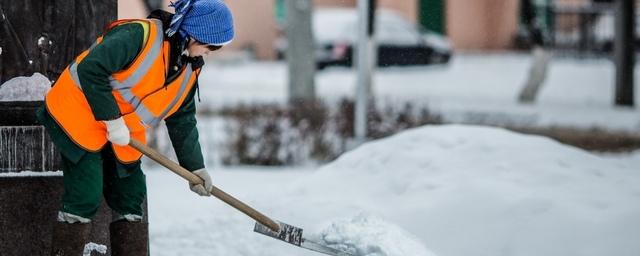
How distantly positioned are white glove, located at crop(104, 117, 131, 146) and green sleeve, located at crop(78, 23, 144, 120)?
0.02m

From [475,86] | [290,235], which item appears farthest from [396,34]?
[290,235]

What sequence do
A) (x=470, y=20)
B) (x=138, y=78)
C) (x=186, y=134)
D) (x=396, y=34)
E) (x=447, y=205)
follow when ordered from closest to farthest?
(x=138, y=78)
(x=186, y=134)
(x=447, y=205)
(x=396, y=34)
(x=470, y=20)

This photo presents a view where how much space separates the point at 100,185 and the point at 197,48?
0.62 meters

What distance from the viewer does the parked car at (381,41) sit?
73.6ft

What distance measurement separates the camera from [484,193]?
5875mm

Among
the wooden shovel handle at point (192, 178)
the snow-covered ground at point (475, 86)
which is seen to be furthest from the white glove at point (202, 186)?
the snow-covered ground at point (475, 86)

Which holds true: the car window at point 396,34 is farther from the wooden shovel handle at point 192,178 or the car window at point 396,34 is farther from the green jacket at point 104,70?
the green jacket at point 104,70

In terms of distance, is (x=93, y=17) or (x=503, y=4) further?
(x=503, y=4)

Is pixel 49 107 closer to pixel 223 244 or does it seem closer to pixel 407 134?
pixel 223 244

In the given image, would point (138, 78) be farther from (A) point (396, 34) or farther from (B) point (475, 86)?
(A) point (396, 34)

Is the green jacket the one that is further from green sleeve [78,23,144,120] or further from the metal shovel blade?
the metal shovel blade

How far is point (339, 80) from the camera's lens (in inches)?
842

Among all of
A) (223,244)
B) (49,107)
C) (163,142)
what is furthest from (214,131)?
(49,107)

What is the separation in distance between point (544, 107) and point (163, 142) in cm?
839
